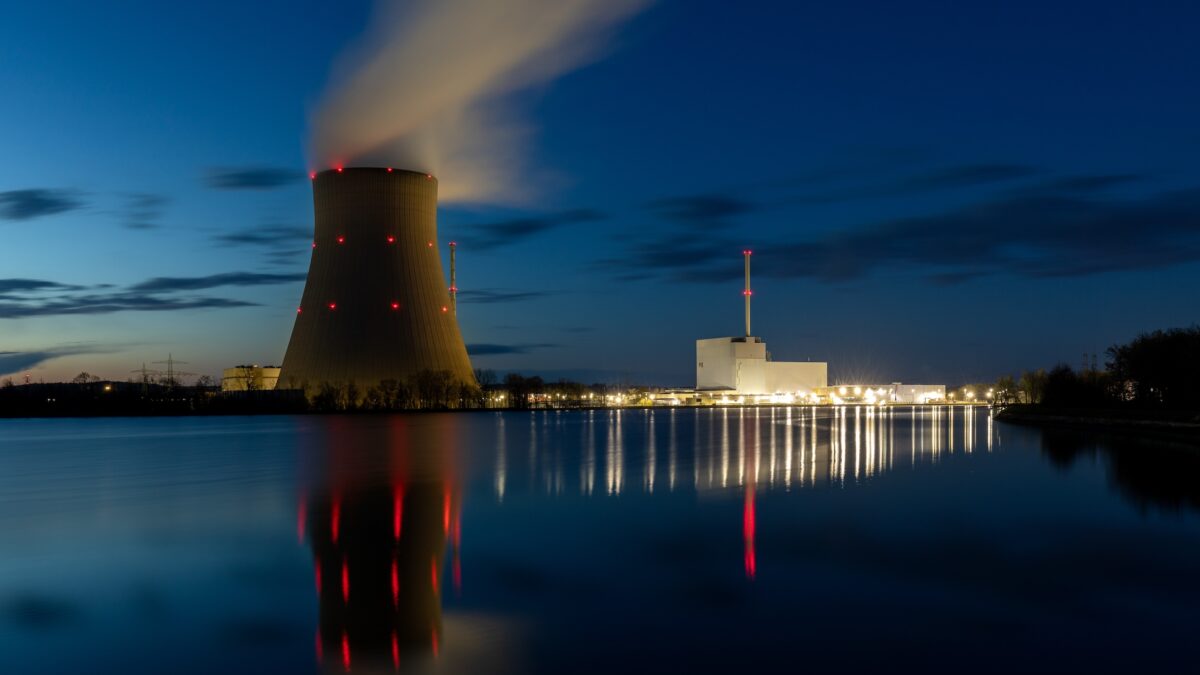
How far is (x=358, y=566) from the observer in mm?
6738

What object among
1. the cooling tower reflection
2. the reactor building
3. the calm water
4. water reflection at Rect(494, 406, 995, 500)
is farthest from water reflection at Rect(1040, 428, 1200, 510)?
the reactor building

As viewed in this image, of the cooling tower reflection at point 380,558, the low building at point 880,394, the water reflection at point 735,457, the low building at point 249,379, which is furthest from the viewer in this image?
the low building at point 880,394

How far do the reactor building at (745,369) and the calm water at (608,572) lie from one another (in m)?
56.1

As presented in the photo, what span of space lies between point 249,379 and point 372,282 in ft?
83.2

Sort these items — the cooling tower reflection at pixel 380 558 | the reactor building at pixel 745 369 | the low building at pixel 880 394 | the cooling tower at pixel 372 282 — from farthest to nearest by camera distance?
the low building at pixel 880 394 < the reactor building at pixel 745 369 < the cooling tower at pixel 372 282 < the cooling tower reflection at pixel 380 558

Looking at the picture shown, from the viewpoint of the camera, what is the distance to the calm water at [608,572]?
177 inches

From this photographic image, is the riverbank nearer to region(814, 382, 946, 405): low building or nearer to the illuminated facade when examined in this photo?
the illuminated facade

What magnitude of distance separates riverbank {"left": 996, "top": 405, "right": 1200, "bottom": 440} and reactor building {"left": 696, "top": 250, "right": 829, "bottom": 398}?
3239 centimetres

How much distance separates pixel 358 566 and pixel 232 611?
4.30ft

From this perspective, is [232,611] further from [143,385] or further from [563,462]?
[143,385]

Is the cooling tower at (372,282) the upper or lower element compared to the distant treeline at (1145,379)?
upper

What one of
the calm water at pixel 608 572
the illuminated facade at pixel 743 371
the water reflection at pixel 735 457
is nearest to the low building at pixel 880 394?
the illuminated facade at pixel 743 371

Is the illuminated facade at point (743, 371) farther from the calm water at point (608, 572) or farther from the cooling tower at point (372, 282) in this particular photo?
the calm water at point (608, 572)

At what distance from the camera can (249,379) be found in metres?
58.0
